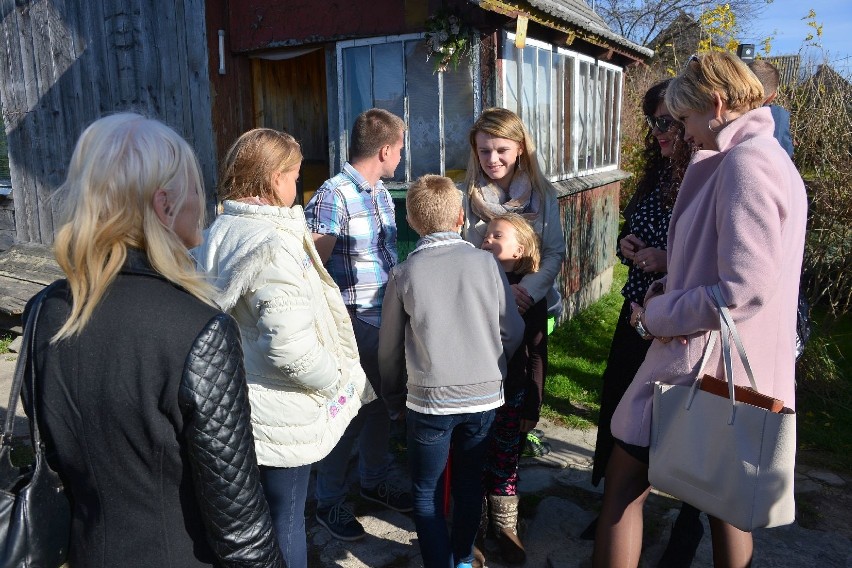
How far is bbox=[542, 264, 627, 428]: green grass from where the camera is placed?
4.70m

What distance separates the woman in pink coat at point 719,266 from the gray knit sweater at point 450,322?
517mm

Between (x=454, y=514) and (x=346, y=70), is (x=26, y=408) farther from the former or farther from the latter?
(x=346, y=70)

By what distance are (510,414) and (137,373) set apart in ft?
6.53

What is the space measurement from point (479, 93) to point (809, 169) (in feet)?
7.67

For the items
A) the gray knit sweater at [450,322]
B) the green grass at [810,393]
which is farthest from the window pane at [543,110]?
the gray knit sweater at [450,322]

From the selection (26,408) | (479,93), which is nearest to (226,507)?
(26,408)

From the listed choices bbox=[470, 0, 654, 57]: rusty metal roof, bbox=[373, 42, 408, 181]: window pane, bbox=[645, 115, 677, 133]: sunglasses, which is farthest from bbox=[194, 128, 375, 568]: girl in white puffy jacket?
bbox=[373, 42, 408, 181]: window pane

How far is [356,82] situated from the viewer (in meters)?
5.52

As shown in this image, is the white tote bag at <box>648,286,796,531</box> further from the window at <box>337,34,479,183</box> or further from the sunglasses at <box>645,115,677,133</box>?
the window at <box>337,34,479,183</box>

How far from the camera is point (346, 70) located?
5531 mm

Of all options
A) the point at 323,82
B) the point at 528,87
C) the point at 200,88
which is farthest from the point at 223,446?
the point at 323,82

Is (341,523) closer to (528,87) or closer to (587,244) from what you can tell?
(528,87)

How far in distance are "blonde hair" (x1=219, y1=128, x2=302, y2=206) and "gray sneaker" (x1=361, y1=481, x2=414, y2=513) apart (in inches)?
69.0

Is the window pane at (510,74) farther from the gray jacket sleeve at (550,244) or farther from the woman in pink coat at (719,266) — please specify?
the woman in pink coat at (719,266)
